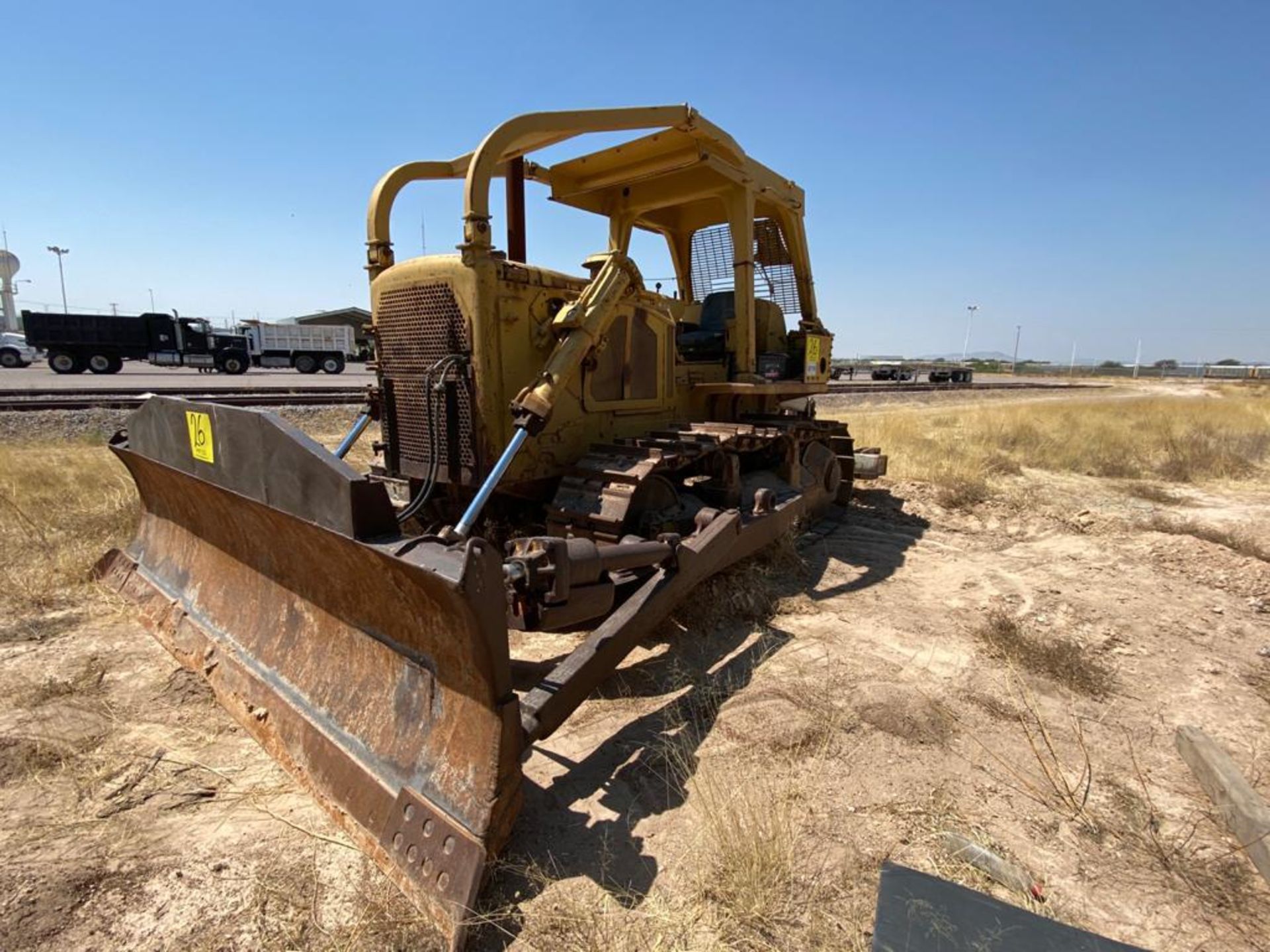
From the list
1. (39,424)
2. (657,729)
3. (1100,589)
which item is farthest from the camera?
(39,424)

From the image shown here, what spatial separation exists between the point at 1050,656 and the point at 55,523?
7.64 meters

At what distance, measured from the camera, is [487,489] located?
327cm

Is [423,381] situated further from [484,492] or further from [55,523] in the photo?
[55,523]

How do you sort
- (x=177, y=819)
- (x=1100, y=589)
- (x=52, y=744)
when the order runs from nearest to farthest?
1. (x=177, y=819)
2. (x=52, y=744)
3. (x=1100, y=589)

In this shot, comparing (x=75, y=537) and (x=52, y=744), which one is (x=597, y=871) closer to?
(x=52, y=744)

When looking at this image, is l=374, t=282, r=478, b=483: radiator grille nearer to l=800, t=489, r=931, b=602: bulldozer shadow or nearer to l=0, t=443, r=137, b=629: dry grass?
l=0, t=443, r=137, b=629: dry grass

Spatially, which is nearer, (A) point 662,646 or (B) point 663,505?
(A) point 662,646

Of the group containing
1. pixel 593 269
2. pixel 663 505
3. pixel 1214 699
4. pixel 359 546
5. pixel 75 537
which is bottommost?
pixel 1214 699

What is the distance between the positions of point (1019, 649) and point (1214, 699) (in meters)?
0.92

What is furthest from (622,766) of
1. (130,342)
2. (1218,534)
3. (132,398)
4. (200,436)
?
(130,342)

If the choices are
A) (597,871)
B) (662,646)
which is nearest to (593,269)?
(662,646)

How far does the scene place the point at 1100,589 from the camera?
16.6ft

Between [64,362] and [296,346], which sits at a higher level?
[296,346]

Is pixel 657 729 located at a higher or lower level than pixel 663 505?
lower
